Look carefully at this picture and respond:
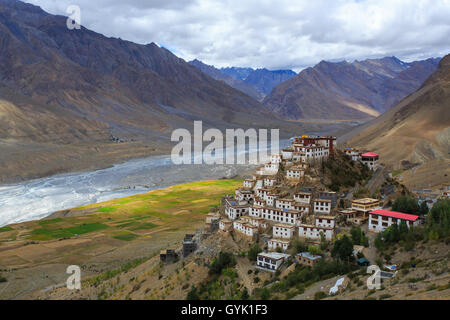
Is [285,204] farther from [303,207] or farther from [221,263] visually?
[221,263]

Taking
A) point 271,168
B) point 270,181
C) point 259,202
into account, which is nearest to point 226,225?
point 259,202

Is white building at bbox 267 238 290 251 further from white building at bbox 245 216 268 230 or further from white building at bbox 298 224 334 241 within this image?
white building at bbox 245 216 268 230

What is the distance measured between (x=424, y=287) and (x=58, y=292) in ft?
102

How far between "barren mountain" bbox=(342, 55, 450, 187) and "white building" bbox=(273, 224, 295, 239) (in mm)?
47511

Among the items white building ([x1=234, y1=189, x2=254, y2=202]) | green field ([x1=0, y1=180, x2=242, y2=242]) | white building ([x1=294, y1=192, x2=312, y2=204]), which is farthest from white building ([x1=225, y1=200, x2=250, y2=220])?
green field ([x1=0, y1=180, x2=242, y2=242])

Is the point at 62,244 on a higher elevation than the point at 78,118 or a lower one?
lower

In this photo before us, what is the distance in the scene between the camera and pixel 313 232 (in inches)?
1377

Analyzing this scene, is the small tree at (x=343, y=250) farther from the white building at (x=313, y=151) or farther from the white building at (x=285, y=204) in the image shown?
the white building at (x=313, y=151)

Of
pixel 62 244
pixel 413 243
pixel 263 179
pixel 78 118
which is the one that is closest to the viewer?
pixel 413 243

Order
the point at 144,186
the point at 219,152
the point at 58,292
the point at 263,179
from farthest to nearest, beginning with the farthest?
1. the point at 219,152
2. the point at 144,186
3. the point at 263,179
4. the point at 58,292

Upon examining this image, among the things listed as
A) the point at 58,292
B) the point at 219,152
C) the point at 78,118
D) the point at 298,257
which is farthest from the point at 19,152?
the point at 298,257
